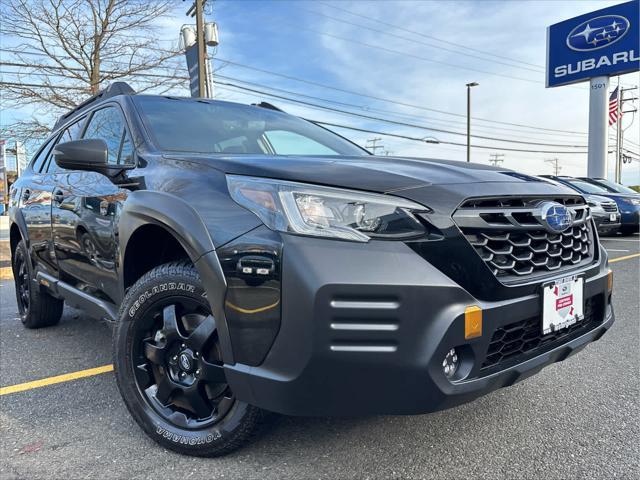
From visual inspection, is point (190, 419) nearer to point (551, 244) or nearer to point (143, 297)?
point (143, 297)

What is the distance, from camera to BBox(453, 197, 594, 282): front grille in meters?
1.69

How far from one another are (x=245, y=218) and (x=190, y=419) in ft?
2.98

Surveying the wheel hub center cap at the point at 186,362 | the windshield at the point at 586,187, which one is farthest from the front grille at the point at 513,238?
the windshield at the point at 586,187

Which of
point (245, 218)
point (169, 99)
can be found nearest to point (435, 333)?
point (245, 218)

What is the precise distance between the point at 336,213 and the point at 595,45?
22.1 m

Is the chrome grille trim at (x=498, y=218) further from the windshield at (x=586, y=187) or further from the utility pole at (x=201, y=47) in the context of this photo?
the utility pole at (x=201, y=47)

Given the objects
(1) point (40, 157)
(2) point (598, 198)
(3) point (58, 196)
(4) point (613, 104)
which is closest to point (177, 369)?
(3) point (58, 196)

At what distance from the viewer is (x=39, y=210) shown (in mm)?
3531

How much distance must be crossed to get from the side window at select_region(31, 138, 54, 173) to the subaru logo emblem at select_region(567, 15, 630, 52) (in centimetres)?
2117

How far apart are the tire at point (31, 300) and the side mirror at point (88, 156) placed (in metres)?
1.70

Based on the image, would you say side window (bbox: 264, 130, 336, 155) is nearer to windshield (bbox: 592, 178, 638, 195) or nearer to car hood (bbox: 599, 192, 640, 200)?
car hood (bbox: 599, 192, 640, 200)

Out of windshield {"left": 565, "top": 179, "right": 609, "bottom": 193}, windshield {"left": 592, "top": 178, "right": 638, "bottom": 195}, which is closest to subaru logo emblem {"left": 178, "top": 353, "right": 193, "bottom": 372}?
windshield {"left": 565, "top": 179, "right": 609, "bottom": 193}

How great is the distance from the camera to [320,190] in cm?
167

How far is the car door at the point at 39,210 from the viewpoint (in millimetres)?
3406
